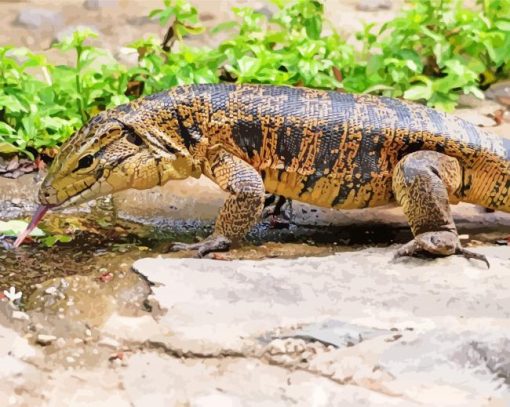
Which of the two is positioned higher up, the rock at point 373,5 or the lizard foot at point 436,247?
the rock at point 373,5

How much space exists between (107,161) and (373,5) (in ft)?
20.8

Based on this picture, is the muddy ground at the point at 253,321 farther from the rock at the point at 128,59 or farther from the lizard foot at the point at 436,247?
the rock at the point at 128,59

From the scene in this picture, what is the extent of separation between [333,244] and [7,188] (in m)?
2.67

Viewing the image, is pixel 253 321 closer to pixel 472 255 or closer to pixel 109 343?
pixel 109 343

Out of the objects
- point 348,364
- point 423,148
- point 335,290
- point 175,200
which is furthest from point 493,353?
point 175,200

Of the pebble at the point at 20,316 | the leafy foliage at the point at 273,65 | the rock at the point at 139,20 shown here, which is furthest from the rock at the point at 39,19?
the pebble at the point at 20,316

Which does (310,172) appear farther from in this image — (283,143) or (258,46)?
(258,46)

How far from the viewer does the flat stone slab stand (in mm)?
3736

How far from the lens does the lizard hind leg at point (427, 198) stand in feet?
17.0

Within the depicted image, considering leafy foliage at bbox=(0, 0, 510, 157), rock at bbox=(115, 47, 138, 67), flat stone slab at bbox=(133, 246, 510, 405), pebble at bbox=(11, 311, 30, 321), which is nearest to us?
flat stone slab at bbox=(133, 246, 510, 405)

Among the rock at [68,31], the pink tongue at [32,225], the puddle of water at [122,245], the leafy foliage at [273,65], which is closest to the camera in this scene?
the puddle of water at [122,245]

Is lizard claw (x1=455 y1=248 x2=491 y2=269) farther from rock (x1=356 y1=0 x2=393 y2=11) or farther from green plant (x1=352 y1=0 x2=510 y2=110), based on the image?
rock (x1=356 y1=0 x2=393 y2=11)

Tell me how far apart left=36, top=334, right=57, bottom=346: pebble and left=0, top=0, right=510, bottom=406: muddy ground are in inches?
0.4

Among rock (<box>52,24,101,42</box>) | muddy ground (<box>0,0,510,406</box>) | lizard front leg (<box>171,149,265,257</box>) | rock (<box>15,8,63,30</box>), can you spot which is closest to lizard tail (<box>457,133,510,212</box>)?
muddy ground (<box>0,0,510,406</box>)
